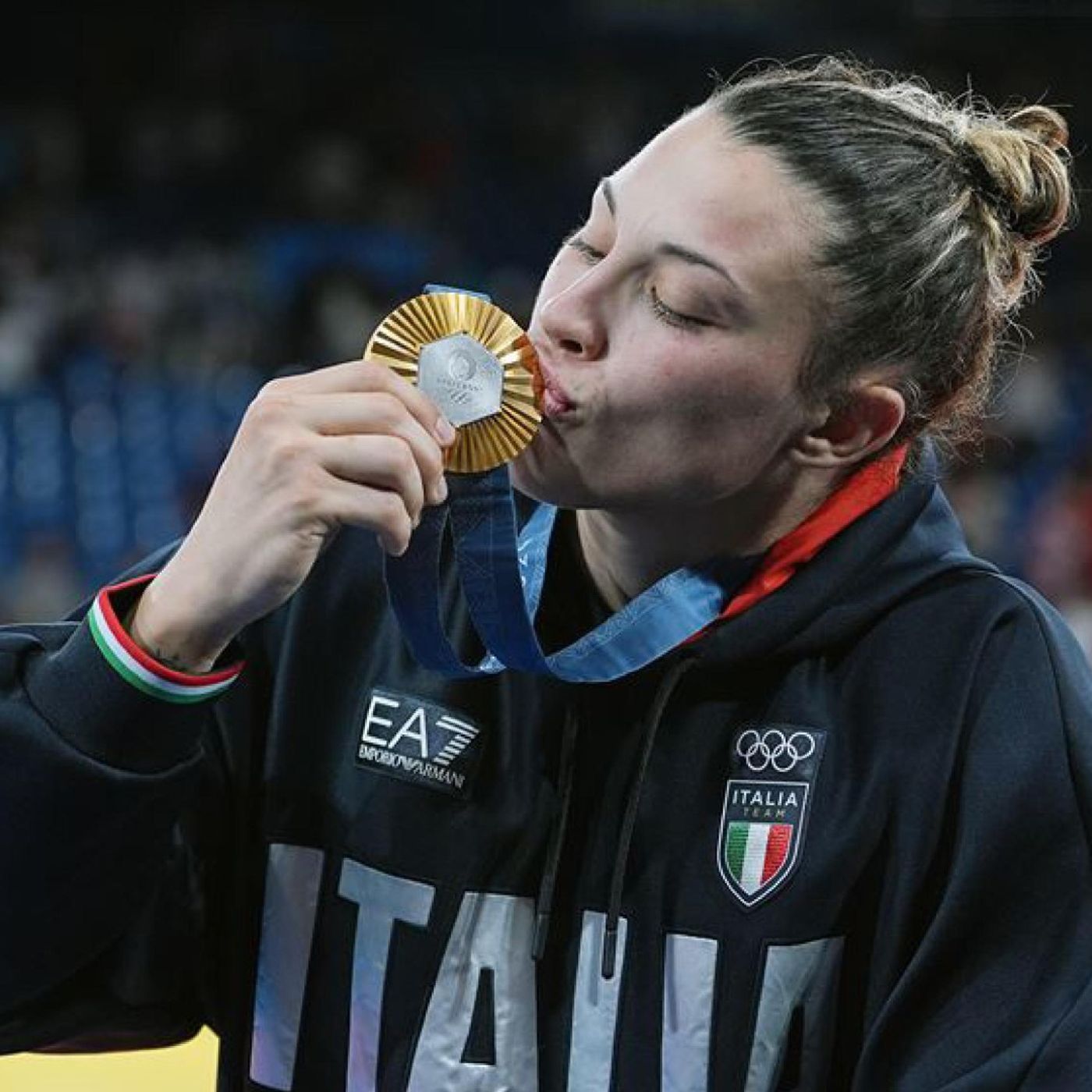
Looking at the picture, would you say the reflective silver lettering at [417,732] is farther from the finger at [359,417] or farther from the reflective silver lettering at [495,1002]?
the finger at [359,417]

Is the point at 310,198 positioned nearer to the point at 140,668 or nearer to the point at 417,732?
the point at 417,732

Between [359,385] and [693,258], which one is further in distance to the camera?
[693,258]

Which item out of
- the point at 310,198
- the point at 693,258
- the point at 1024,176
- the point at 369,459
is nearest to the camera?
the point at 369,459

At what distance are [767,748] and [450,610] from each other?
231mm

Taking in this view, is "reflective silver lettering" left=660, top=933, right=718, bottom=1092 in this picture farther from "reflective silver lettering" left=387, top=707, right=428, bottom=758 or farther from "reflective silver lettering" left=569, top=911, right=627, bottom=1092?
"reflective silver lettering" left=387, top=707, right=428, bottom=758

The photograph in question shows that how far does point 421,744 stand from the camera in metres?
1.19

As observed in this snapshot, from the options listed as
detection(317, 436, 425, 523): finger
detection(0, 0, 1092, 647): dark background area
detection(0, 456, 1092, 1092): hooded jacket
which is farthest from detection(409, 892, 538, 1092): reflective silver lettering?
detection(0, 0, 1092, 647): dark background area

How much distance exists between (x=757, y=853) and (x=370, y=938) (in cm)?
25

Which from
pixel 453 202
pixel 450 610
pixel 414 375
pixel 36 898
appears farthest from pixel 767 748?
pixel 453 202

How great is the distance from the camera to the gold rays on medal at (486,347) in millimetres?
1018

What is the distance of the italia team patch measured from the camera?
1.13 m

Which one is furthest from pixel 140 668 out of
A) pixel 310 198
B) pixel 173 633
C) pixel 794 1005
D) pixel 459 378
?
pixel 310 198

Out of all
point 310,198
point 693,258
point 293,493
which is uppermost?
point 693,258

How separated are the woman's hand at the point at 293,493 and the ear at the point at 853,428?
0.29m
